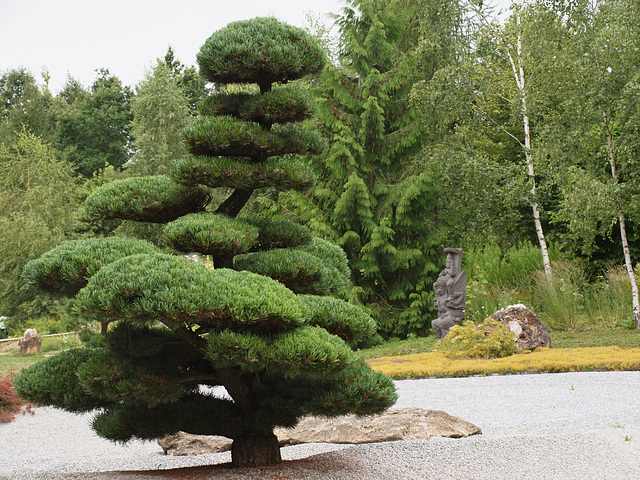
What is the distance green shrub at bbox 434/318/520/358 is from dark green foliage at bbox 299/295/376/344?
5.53 meters

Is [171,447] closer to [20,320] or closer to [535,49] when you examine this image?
[535,49]

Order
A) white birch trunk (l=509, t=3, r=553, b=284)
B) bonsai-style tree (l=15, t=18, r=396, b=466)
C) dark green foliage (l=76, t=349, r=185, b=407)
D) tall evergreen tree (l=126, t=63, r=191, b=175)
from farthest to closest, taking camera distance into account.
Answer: tall evergreen tree (l=126, t=63, r=191, b=175), white birch trunk (l=509, t=3, r=553, b=284), dark green foliage (l=76, t=349, r=185, b=407), bonsai-style tree (l=15, t=18, r=396, b=466)

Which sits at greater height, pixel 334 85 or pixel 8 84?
pixel 8 84

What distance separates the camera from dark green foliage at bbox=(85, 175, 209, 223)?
12.3 feet

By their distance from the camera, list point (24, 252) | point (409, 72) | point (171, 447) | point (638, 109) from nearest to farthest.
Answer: point (171, 447), point (638, 109), point (409, 72), point (24, 252)

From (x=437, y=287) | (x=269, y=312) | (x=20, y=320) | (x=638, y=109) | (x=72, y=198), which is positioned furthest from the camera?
(x=72, y=198)

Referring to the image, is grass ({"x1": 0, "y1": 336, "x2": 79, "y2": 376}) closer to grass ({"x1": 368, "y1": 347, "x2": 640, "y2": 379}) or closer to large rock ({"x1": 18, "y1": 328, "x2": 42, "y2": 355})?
large rock ({"x1": 18, "y1": 328, "x2": 42, "y2": 355})

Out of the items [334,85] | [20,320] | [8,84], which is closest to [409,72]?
[334,85]

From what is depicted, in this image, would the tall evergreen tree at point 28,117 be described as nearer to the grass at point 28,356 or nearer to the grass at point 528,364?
the grass at point 28,356

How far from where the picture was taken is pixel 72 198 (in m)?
23.6

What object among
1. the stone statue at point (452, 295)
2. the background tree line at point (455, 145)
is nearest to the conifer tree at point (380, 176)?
the background tree line at point (455, 145)

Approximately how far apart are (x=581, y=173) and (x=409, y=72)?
A: 4840 millimetres

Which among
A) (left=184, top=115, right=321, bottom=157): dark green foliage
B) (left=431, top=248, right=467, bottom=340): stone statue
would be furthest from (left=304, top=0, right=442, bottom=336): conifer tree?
(left=184, top=115, right=321, bottom=157): dark green foliage

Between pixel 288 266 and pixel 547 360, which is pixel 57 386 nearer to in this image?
pixel 288 266
